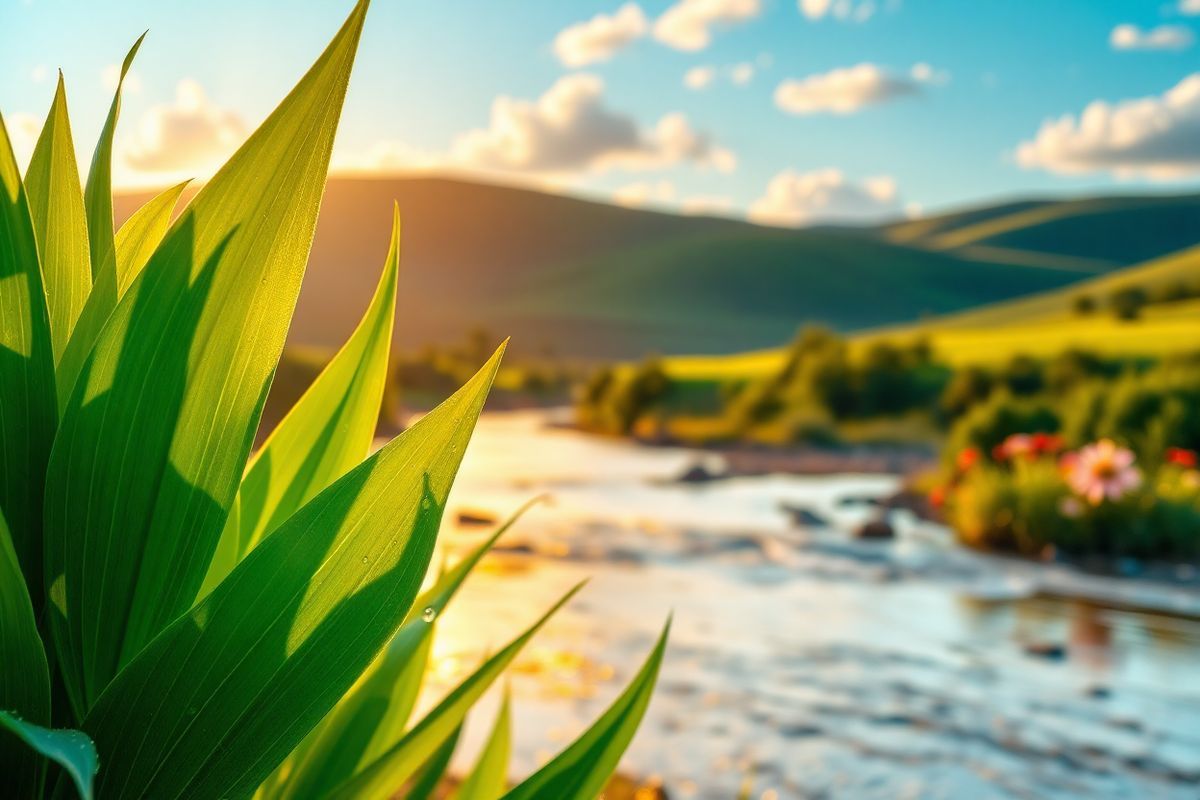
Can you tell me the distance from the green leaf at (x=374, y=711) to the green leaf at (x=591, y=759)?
0.14 meters

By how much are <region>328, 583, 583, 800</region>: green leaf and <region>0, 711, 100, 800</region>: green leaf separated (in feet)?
0.88

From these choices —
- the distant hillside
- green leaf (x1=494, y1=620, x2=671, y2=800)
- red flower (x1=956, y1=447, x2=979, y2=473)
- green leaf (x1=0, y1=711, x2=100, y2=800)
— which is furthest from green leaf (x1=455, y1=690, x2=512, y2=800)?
the distant hillside

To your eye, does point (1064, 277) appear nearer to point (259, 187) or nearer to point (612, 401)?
point (612, 401)

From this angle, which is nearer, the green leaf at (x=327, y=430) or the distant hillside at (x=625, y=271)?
the green leaf at (x=327, y=430)

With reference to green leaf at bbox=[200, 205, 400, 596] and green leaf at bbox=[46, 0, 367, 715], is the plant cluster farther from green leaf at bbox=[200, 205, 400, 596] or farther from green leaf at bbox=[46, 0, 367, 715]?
green leaf at bbox=[46, 0, 367, 715]

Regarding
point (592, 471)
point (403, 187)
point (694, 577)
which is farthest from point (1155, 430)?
point (403, 187)

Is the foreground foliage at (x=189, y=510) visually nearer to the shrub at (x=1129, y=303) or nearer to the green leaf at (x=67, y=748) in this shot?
the green leaf at (x=67, y=748)

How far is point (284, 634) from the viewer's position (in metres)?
0.47

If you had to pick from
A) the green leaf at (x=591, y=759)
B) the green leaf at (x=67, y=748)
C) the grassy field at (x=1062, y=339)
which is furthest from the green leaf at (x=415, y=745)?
the grassy field at (x=1062, y=339)

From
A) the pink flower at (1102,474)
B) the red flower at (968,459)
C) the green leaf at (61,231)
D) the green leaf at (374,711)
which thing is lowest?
the red flower at (968,459)

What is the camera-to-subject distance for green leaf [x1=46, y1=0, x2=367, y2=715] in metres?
0.46

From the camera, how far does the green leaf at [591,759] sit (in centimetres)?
67

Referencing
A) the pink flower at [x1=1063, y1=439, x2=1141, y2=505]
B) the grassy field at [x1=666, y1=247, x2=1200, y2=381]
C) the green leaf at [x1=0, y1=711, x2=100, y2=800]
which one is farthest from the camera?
the grassy field at [x1=666, y1=247, x2=1200, y2=381]

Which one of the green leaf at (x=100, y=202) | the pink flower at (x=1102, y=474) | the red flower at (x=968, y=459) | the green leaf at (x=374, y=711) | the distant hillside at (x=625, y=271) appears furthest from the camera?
the distant hillside at (x=625, y=271)
